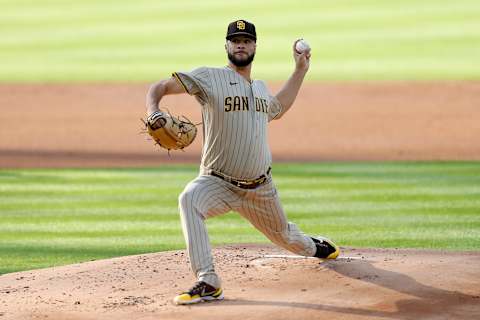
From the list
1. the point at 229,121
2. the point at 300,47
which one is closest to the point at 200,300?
the point at 229,121

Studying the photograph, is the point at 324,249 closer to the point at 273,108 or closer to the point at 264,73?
the point at 273,108

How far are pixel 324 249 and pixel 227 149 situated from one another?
3.66 feet

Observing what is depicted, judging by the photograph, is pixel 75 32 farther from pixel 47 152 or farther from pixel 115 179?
pixel 115 179

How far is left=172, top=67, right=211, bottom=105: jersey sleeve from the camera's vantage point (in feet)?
19.8

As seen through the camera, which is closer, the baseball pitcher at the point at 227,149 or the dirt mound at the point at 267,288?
the dirt mound at the point at 267,288

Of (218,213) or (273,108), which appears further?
(273,108)

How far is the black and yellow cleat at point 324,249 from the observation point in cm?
681

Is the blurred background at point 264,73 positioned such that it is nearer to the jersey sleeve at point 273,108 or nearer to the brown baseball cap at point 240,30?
the jersey sleeve at point 273,108

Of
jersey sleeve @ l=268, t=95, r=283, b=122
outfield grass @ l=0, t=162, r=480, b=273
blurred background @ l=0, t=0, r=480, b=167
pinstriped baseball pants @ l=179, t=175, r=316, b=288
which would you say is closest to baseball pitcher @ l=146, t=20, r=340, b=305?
pinstriped baseball pants @ l=179, t=175, r=316, b=288

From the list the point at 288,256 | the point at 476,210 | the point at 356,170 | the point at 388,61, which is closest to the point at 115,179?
the point at 356,170

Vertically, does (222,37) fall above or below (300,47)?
above

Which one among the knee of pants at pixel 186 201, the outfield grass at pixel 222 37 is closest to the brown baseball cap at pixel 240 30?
the knee of pants at pixel 186 201

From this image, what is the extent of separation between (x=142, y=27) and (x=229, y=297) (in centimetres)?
2773

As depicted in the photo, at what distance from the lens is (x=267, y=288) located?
6.27 meters
